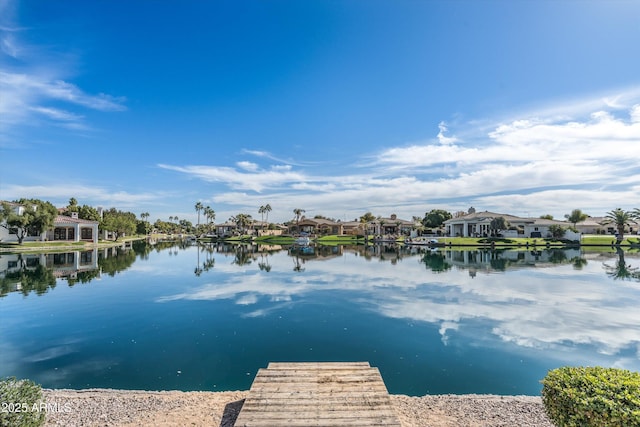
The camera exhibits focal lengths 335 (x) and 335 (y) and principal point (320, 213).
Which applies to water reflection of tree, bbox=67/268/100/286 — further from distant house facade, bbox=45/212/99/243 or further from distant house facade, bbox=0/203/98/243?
distant house facade, bbox=45/212/99/243

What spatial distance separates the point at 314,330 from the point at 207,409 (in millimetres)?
6066

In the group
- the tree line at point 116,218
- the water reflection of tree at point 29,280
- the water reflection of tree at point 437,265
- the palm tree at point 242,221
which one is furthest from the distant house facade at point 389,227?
the water reflection of tree at point 29,280

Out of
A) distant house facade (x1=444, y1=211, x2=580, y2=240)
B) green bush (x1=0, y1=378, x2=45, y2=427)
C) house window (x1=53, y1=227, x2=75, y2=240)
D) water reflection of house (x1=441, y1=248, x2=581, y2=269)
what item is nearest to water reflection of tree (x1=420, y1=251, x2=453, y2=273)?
water reflection of house (x1=441, y1=248, x2=581, y2=269)

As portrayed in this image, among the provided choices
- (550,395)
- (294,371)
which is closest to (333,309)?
(294,371)

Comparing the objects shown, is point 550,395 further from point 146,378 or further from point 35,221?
point 35,221

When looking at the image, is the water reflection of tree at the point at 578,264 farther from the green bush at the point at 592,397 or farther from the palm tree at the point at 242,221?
the palm tree at the point at 242,221

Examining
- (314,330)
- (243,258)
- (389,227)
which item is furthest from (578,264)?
(389,227)

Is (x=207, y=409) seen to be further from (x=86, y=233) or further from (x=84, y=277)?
(x=86, y=233)

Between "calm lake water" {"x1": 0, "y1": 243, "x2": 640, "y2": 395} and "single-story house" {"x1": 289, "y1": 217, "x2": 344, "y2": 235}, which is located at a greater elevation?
"single-story house" {"x1": 289, "y1": 217, "x2": 344, "y2": 235}

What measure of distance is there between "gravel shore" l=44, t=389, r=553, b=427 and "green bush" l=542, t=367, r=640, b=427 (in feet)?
5.22

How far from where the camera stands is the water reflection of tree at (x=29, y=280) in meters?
19.6

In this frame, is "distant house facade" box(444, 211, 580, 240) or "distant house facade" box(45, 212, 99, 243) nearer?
"distant house facade" box(45, 212, 99, 243)

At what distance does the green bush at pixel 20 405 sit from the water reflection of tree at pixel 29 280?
18044 millimetres

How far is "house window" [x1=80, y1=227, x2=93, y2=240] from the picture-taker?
71000 mm
